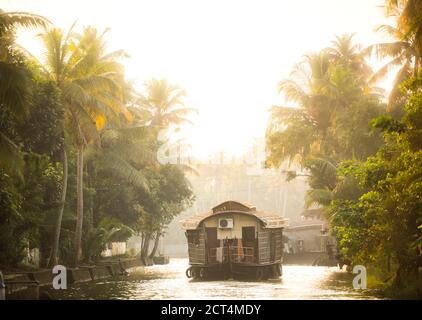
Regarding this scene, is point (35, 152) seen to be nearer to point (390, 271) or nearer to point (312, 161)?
point (390, 271)

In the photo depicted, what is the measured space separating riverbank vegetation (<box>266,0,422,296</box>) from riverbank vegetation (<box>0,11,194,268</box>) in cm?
787

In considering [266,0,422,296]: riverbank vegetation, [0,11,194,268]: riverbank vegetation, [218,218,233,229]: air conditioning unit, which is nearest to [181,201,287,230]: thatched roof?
[218,218,233,229]: air conditioning unit

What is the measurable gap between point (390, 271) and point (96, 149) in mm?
16813

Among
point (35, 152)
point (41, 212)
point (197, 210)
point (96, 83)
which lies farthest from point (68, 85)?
point (197, 210)

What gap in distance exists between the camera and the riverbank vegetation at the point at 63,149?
1708cm

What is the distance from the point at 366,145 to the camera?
91.9 ft

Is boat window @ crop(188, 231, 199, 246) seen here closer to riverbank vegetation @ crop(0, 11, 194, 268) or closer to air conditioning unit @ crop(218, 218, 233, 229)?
air conditioning unit @ crop(218, 218, 233, 229)

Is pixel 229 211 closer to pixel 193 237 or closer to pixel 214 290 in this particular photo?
pixel 193 237

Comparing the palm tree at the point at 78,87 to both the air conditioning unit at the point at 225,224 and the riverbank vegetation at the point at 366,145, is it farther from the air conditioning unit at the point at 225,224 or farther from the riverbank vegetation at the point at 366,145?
the riverbank vegetation at the point at 366,145

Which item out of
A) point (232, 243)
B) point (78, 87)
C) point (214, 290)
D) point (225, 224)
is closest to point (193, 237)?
point (225, 224)

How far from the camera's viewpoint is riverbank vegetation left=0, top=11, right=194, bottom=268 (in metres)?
17.1

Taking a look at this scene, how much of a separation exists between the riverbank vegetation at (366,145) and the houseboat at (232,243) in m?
2.90

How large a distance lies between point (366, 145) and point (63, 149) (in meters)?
13.1

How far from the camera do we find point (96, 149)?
31.2 meters
